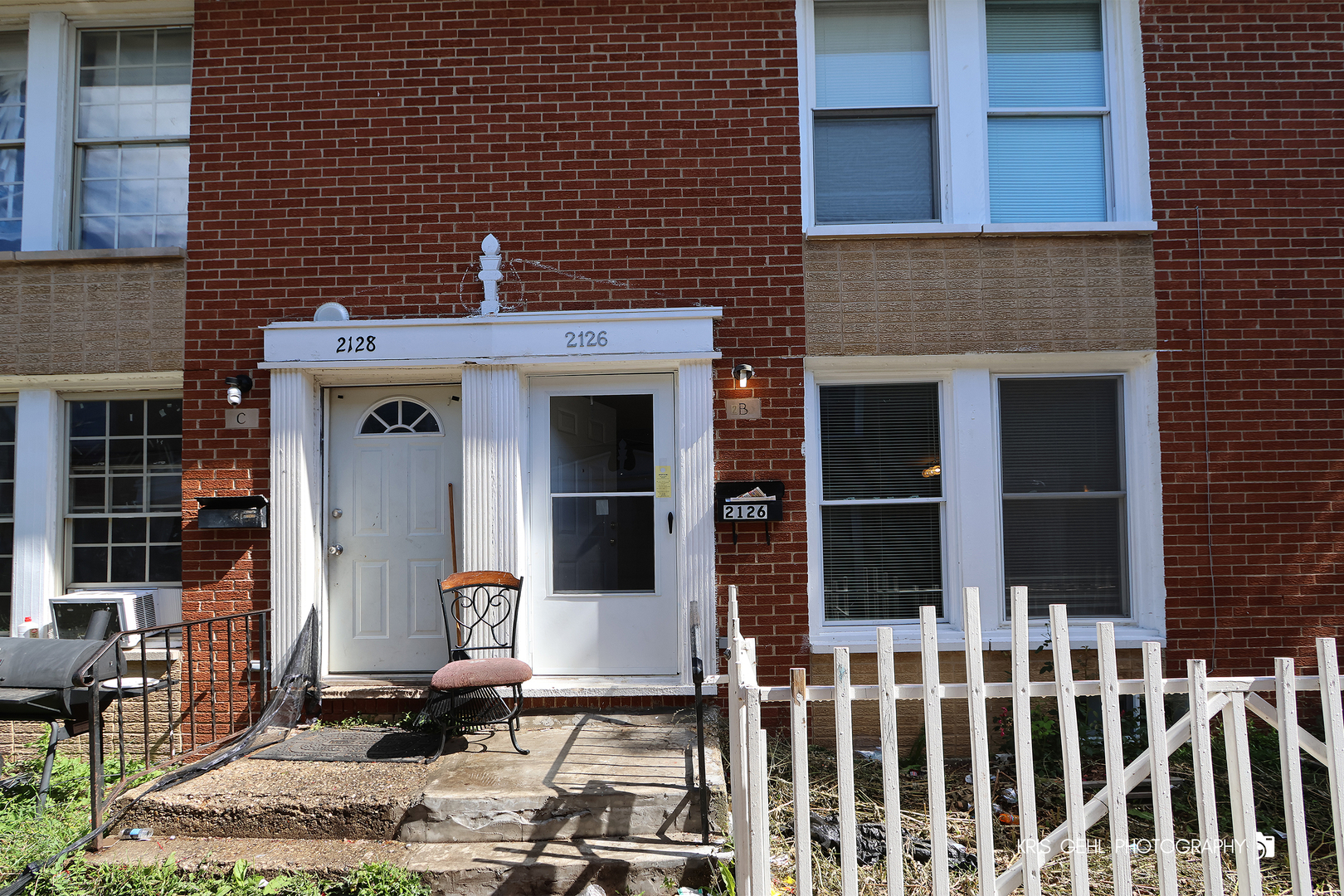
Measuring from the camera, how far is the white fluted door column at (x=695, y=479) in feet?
17.4

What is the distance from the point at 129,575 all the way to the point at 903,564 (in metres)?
5.36

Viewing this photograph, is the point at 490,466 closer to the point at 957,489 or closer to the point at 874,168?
the point at 957,489

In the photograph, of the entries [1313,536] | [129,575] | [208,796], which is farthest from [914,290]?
[129,575]

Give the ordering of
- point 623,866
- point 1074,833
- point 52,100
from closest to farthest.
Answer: point 1074,833 → point 623,866 → point 52,100

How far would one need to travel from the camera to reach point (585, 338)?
531 centimetres

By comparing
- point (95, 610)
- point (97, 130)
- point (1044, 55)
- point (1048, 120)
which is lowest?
point (95, 610)

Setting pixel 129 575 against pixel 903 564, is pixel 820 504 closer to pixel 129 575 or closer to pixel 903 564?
pixel 903 564

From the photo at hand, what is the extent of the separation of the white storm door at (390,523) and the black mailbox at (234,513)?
0.42 m

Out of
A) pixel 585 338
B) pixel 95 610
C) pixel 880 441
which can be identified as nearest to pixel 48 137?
pixel 95 610

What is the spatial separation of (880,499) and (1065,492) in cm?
126

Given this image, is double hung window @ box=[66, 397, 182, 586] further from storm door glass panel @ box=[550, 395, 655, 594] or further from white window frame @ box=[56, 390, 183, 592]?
storm door glass panel @ box=[550, 395, 655, 594]

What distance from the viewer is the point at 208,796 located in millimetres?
4035

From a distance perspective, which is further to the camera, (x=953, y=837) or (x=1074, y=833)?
(x=953, y=837)

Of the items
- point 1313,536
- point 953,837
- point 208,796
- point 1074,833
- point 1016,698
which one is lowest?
point 953,837
